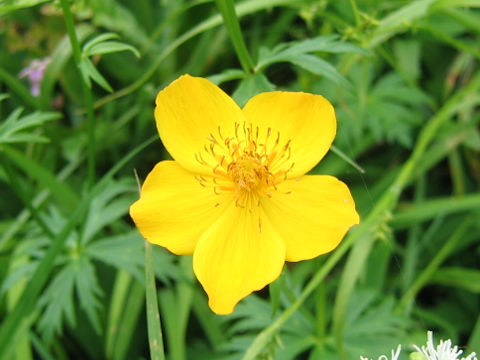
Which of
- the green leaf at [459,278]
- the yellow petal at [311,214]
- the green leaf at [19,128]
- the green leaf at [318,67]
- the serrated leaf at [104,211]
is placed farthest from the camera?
the green leaf at [459,278]

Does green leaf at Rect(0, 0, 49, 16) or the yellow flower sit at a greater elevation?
green leaf at Rect(0, 0, 49, 16)

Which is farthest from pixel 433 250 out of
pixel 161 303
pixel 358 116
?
pixel 161 303

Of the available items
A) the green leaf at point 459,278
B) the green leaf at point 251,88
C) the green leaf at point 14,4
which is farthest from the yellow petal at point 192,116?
the green leaf at point 459,278

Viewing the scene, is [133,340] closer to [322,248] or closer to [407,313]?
[407,313]

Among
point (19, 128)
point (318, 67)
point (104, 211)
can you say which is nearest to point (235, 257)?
point (318, 67)

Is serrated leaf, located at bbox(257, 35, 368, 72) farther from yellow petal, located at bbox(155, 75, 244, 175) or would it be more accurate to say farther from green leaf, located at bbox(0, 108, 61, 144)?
green leaf, located at bbox(0, 108, 61, 144)

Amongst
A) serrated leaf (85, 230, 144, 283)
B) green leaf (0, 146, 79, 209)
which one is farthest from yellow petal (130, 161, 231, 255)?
green leaf (0, 146, 79, 209)

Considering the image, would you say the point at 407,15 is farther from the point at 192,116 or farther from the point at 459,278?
the point at 459,278

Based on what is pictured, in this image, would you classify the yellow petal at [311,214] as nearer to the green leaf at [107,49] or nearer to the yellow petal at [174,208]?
the yellow petal at [174,208]
